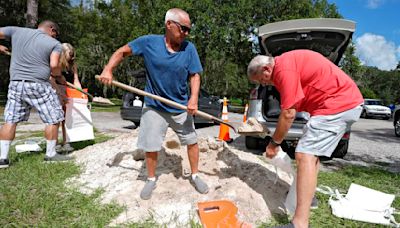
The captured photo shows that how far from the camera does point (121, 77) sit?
24.9 m

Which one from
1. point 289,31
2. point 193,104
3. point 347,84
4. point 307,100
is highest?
point 289,31

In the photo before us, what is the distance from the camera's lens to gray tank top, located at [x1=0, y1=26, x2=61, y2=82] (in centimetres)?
383

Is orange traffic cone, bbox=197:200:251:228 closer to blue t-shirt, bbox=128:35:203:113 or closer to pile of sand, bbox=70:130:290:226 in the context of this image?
pile of sand, bbox=70:130:290:226

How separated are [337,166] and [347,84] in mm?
3001

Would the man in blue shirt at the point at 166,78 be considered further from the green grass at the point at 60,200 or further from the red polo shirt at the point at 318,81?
the red polo shirt at the point at 318,81

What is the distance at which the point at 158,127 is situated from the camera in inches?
122

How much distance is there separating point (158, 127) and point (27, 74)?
82.1 inches

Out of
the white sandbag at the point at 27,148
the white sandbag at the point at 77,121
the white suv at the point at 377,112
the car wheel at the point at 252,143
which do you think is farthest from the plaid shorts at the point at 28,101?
the white suv at the point at 377,112

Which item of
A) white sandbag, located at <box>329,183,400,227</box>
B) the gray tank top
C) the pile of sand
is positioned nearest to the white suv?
the pile of sand

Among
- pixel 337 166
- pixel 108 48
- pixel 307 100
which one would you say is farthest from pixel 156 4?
pixel 307 100

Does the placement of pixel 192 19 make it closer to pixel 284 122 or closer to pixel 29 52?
pixel 29 52

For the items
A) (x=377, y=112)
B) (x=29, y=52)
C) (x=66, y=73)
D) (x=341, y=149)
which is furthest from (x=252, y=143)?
(x=377, y=112)

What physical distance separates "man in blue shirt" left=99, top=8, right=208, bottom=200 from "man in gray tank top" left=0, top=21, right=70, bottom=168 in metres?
1.37

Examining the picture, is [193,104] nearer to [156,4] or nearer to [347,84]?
[347,84]
